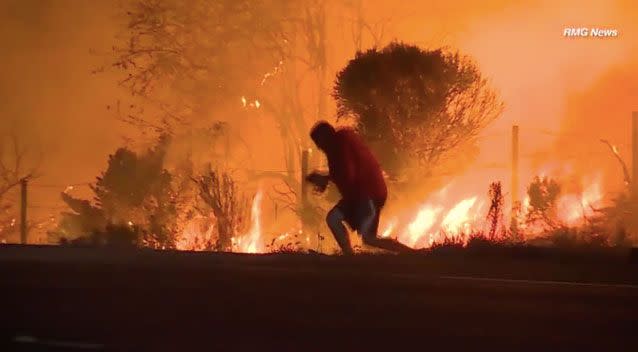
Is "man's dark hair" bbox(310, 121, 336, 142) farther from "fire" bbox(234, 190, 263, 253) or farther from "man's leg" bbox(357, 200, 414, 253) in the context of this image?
"fire" bbox(234, 190, 263, 253)

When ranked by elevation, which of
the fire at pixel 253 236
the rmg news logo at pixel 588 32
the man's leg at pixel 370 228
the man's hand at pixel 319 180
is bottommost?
the fire at pixel 253 236

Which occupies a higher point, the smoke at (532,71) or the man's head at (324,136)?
the smoke at (532,71)

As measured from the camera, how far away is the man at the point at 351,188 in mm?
12227

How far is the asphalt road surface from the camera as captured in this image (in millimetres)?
6707

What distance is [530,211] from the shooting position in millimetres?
22625

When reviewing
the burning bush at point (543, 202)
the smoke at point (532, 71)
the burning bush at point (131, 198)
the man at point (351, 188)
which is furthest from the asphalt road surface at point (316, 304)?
the smoke at point (532, 71)

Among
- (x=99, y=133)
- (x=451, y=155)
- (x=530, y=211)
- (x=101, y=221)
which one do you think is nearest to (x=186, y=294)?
(x=530, y=211)

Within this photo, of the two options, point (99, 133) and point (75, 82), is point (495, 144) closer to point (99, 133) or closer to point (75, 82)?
point (99, 133)

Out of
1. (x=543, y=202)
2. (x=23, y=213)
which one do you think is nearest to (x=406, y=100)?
(x=543, y=202)

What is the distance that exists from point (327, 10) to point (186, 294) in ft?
71.8

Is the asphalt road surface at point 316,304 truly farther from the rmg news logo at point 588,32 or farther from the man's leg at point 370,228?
the rmg news logo at point 588,32

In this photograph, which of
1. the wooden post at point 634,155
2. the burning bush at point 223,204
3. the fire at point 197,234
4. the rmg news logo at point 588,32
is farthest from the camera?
the rmg news logo at point 588,32

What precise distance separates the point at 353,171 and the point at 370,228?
676 millimetres

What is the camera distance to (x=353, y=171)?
40.3 feet
